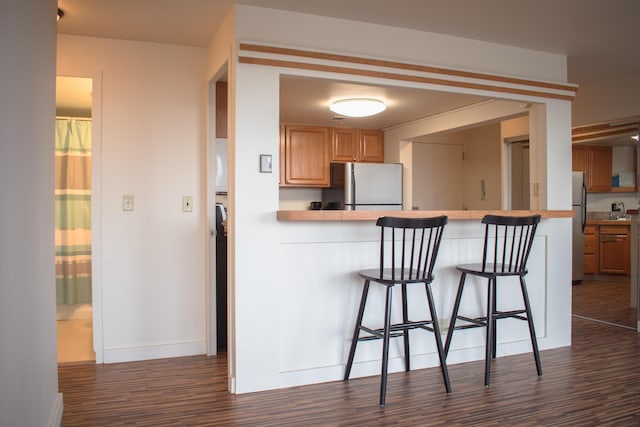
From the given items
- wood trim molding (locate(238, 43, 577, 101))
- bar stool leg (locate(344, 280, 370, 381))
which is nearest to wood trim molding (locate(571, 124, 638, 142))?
wood trim molding (locate(238, 43, 577, 101))

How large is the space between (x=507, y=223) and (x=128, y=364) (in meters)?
2.56

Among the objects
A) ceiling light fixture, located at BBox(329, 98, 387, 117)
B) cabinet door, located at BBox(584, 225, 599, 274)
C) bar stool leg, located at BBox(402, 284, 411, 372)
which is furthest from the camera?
cabinet door, located at BBox(584, 225, 599, 274)

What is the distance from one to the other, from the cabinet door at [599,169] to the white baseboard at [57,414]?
733 centimetres

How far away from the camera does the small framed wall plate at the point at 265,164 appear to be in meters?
2.75

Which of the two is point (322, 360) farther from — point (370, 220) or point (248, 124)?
point (248, 124)

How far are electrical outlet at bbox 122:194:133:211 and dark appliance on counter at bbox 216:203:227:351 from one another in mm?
592

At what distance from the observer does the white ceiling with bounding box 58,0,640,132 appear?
2.72m

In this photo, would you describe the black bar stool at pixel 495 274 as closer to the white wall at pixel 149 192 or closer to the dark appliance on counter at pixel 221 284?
the dark appliance on counter at pixel 221 284

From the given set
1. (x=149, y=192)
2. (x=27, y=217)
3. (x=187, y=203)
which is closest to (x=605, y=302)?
(x=187, y=203)

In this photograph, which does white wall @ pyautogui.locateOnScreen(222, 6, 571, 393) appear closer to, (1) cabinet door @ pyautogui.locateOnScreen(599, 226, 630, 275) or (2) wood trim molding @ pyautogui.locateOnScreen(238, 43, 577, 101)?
(2) wood trim molding @ pyautogui.locateOnScreen(238, 43, 577, 101)

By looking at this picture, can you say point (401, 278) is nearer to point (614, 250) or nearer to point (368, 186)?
point (368, 186)

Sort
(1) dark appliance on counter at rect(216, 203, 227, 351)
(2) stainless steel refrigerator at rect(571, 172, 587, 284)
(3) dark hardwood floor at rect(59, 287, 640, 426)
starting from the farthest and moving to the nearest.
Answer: (2) stainless steel refrigerator at rect(571, 172, 587, 284), (1) dark appliance on counter at rect(216, 203, 227, 351), (3) dark hardwood floor at rect(59, 287, 640, 426)

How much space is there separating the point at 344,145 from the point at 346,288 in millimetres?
3462

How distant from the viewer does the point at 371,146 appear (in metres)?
6.29
